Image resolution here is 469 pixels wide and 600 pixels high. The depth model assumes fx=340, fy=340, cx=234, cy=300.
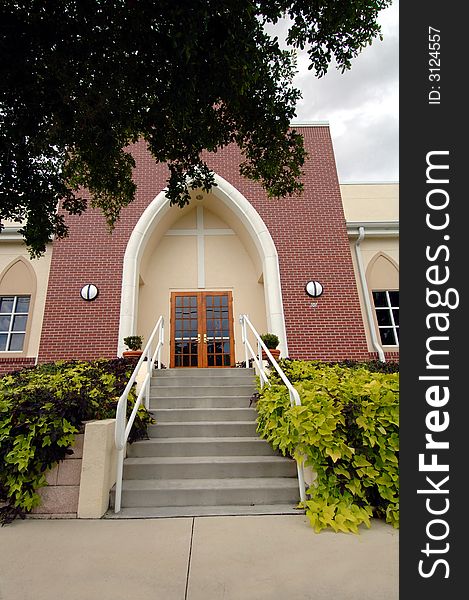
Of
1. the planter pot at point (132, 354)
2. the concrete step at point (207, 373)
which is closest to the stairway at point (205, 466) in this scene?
the concrete step at point (207, 373)

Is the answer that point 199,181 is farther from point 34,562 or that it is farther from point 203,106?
point 34,562

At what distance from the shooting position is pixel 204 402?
5.31 meters

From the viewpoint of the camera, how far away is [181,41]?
2561 mm

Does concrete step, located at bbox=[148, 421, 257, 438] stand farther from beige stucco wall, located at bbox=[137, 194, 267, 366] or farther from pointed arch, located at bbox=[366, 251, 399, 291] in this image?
pointed arch, located at bbox=[366, 251, 399, 291]

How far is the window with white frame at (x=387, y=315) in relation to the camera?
9.15 meters

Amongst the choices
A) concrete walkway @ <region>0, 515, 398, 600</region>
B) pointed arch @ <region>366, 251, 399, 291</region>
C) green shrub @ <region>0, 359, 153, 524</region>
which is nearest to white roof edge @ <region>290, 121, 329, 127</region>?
pointed arch @ <region>366, 251, 399, 291</region>

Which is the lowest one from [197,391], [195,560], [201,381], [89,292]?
[195,560]

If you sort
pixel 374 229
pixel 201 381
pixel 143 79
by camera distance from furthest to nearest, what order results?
pixel 374 229, pixel 201 381, pixel 143 79

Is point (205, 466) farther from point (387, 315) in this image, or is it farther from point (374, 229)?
point (374, 229)

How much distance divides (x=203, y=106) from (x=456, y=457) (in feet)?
12.0

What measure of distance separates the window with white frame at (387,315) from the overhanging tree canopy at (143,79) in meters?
6.44

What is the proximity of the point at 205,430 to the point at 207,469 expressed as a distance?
77 cm

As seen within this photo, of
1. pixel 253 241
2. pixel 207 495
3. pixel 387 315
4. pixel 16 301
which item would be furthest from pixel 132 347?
pixel 387 315

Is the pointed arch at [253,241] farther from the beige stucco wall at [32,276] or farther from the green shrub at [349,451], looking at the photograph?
the green shrub at [349,451]
